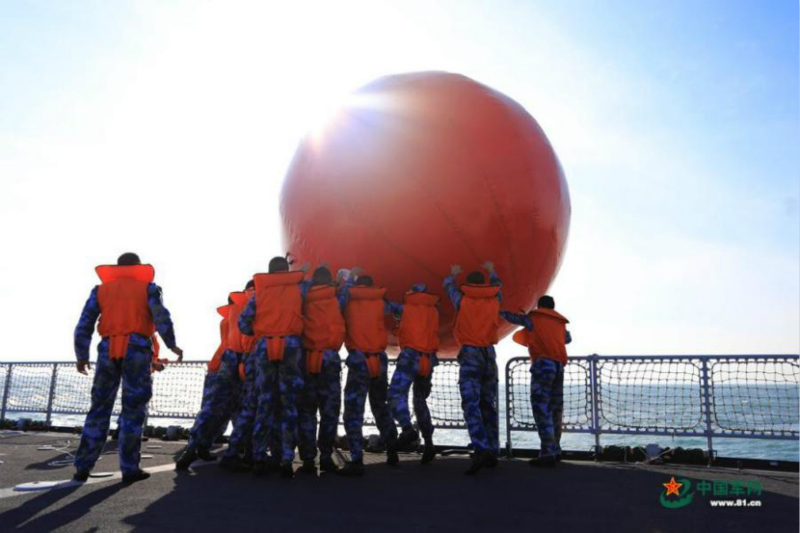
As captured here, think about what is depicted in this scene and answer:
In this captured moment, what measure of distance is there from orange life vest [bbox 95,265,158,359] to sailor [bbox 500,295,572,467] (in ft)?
11.4

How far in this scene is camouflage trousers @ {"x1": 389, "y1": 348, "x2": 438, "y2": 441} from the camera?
5.53 metres

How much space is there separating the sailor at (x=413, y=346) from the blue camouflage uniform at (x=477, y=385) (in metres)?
0.28

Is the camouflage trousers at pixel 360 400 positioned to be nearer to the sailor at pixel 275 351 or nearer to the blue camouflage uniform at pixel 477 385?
the sailor at pixel 275 351

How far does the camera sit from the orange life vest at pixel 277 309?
503cm

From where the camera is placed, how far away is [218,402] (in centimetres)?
563

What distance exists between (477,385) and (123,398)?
3.25 meters

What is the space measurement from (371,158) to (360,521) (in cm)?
344

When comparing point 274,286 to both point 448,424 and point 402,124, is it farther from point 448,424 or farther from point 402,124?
point 448,424

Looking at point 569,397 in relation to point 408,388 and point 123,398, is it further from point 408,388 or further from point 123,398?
point 123,398

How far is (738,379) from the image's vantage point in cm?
620

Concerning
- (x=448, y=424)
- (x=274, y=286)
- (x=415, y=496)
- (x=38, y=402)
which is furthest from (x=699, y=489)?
(x=38, y=402)

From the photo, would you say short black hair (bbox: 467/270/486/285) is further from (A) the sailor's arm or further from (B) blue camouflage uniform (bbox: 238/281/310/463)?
(A) the sailor's arm

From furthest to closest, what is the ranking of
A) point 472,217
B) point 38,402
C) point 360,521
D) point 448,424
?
point 38,402
point 448,424
point 472,217
point 360,521

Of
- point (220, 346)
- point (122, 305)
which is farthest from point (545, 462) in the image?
point (122, 305)
